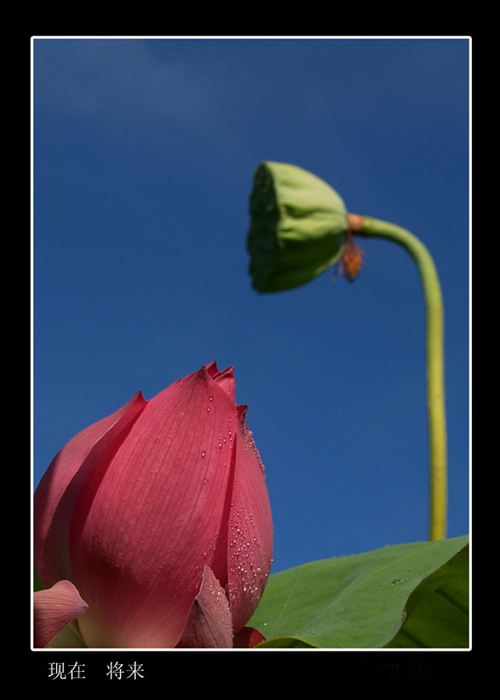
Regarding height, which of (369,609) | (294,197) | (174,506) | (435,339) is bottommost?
(369,609)

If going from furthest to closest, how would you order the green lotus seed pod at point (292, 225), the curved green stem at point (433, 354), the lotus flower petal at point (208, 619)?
the green lotus seed pod at point (292, 225) < the curved green stem at point (433, 354) < the lotus flower petal at point (208, 619)

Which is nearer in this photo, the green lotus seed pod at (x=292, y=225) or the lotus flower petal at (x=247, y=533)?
the lotus flower petal at (x=247, y=533)

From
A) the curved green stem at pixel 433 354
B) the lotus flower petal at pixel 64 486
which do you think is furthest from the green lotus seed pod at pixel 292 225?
the lotus flower petal at pixel 64 486

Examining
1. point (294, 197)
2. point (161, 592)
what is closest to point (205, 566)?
point (161, 592)

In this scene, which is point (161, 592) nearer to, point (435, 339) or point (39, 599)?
point (39, 599)

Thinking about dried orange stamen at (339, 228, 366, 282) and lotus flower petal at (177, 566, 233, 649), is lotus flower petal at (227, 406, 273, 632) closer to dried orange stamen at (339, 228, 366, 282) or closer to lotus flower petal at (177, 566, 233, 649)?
lotus flower petal at (177, 566, 233, 649)

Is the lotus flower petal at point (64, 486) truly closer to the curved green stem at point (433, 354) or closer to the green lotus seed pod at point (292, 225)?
the curved green stem at point (433, 354)
